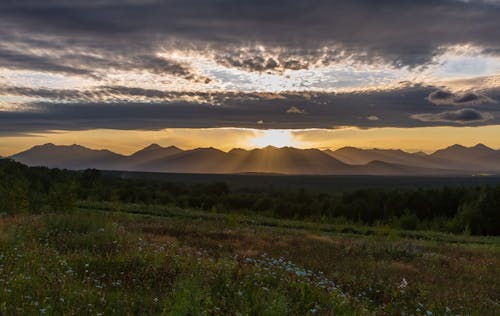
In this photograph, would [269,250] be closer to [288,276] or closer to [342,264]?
[342,264]

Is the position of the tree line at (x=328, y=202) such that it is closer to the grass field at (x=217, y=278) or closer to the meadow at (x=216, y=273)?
the meadow at (x=216, y=273)

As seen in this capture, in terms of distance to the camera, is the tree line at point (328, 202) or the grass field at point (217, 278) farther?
the tree line at point (328, 202)

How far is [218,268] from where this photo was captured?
8562 millimetres

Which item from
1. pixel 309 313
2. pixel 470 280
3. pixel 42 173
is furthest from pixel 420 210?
pixel 42 173

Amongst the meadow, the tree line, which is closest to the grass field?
the meadow

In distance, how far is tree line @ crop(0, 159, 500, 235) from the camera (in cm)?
2873

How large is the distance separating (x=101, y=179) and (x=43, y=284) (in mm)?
59946

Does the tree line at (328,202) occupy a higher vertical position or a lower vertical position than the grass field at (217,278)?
lower

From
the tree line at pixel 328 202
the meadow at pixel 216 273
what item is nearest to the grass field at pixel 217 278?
the meadow at pixel 216 273

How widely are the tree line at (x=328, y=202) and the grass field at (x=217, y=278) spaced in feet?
34.5

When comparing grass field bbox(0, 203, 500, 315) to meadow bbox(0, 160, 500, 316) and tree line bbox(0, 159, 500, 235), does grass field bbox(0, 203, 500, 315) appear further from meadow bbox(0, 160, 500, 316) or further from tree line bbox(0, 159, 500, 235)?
tree line bbox(0, 159, 500, 235)

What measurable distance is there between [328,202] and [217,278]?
134 feet

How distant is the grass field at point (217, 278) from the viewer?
21.6ft

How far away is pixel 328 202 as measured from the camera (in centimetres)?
4784
